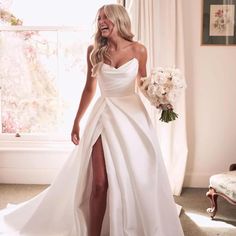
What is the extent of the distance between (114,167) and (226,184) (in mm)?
1144

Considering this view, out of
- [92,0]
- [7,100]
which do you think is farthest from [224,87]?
[7,100]

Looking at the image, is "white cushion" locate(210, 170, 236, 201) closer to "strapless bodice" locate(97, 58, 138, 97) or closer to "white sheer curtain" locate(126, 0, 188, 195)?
"white sheer curtain" locate(126, 0, 188, 195)

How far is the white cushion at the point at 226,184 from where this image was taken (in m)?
3.09

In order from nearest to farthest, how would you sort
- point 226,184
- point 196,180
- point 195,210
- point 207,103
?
point 226,184 → point 195,210 → point 207,103 → point 196,180

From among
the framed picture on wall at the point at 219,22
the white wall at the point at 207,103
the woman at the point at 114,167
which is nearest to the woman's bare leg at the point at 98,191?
the woman at the point at 114,167

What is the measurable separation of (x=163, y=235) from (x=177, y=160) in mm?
1455

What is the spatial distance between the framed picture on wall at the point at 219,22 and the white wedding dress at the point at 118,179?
1526 millimetres

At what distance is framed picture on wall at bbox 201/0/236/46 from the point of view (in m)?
3.79

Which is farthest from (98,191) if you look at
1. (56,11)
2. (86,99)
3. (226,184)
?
(56,11)

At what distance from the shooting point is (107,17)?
255 cm

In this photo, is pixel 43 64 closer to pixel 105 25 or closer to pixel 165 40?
pixel 165 40

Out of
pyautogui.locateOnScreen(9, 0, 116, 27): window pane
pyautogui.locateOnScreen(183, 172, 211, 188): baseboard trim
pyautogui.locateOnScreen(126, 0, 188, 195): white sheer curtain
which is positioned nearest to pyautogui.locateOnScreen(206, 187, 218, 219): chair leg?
pyautogui.locateOnScreen(126, 0, 188, 195): white sheer curtain

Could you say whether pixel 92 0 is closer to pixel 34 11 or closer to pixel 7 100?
pixel 34 11

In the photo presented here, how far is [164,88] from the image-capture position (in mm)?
2465
